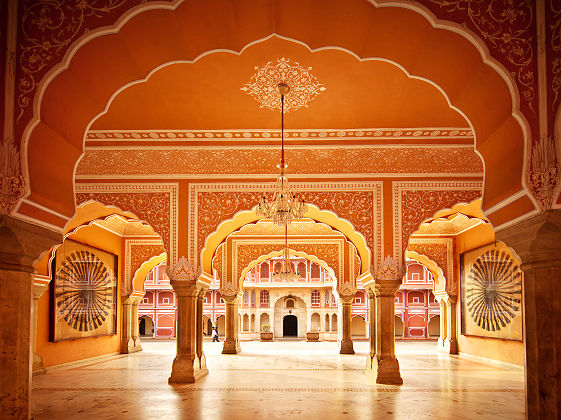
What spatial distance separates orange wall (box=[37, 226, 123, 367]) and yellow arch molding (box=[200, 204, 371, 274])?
3472 mm

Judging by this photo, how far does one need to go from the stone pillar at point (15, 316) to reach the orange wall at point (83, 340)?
22.9 feet

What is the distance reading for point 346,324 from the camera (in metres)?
13.8

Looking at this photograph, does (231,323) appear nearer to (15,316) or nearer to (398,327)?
(15,316)

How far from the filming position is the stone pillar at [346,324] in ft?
44.6

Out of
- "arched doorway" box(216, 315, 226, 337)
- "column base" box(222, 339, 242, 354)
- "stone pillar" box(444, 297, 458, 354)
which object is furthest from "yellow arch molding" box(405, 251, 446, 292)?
"arched doorway" box(216, 315, 226, 337)

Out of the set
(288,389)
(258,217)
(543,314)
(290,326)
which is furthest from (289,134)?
(290,326)

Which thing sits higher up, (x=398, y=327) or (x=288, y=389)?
(x=288, y=389)

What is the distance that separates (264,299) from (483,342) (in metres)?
14.5

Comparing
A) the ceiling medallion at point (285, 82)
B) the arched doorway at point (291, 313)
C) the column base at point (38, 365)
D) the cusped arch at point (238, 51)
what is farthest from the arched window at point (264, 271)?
the cusped arch at point (238, 51)

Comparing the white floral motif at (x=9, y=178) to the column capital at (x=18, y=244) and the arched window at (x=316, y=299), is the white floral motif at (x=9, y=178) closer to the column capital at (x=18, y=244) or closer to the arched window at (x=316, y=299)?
the column capital at (x=18, y=244)

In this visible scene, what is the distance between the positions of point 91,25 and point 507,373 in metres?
8.87

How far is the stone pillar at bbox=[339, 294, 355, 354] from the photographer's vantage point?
44.6 ft

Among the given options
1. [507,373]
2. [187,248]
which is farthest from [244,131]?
[507,373]

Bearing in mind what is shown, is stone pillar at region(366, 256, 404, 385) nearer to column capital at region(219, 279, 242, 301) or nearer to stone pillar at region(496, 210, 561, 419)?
stone pillar at region(496, 210, 561, 419)
